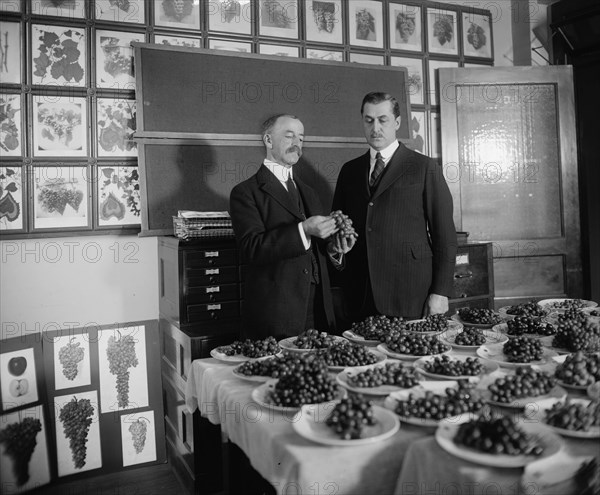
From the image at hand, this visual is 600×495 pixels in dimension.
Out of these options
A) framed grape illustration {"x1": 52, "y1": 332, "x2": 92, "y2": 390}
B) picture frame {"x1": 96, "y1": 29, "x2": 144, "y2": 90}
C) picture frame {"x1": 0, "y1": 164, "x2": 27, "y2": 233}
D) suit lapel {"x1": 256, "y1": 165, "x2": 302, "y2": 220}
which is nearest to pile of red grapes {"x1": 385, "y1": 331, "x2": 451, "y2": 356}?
suit lapel {"x1": 256, "y1": 165, "x2": 302, "y2": 220}

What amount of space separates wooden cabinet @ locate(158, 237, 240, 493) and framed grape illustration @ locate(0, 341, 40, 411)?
0.82m

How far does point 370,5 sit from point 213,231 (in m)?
2.48

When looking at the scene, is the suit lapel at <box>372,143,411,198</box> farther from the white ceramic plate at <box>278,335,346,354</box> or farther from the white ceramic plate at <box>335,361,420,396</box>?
the white ceramic plate at <box>335,361,420,396</box>

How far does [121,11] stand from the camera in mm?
3812

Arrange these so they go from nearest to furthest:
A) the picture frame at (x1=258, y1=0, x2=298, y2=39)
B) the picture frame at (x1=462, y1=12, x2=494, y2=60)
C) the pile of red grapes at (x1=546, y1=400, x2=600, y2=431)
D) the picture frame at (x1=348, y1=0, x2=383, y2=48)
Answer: the pile of red grapes at (x1=546, y1=400, x2=600, y2=431) < the picture frame at (x1=258, y1=0, x2=298, y2=39) < the picture frame at (x1=348, y1=0, x2=383, y2=48) < the picture frame at (x1=462, y1=12, x2=494, y2=60)

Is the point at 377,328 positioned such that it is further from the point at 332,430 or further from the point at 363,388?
the point at 332,430

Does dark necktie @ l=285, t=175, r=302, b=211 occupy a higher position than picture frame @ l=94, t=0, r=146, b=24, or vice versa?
picture frame @ l=94, t=0, r=146, b=24

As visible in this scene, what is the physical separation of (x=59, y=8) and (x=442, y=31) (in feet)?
10.1

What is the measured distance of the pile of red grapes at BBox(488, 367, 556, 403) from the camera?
58.6 inches

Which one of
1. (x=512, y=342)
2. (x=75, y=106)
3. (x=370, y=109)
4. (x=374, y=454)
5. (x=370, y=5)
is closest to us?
(x=374, y=454)

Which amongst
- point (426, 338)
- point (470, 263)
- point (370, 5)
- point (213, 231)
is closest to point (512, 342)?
point (426, 338)

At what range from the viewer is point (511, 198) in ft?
15.9

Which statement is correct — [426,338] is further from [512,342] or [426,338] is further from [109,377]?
[109,377]

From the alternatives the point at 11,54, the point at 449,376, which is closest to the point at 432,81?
the point at 11,54
